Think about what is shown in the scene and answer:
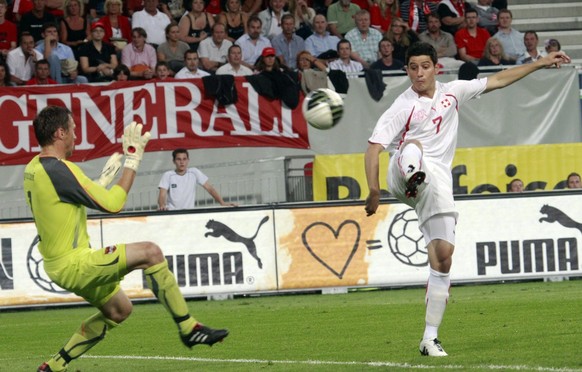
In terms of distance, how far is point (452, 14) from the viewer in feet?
79.6

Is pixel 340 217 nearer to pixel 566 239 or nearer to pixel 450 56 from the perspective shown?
pixel 566 239

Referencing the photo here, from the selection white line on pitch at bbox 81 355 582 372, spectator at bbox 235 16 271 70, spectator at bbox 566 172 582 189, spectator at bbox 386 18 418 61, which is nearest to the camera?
white line on pitch at bbox 81 355 582 372

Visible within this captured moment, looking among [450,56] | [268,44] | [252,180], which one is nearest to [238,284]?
[252,180]

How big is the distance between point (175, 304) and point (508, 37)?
16586mm

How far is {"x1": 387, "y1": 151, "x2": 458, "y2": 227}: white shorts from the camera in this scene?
30.5 ft

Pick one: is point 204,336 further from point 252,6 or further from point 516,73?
point 252,6

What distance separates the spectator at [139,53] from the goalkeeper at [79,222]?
13.2 meters

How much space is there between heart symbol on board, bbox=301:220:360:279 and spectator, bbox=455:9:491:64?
6.92 meters

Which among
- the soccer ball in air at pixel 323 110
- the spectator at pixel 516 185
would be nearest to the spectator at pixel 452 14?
the spectator at pixel 516 185

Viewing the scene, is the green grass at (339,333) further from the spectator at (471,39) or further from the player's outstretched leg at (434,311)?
the spectator at (471,39)

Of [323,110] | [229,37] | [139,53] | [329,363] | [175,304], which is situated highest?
[229,37]

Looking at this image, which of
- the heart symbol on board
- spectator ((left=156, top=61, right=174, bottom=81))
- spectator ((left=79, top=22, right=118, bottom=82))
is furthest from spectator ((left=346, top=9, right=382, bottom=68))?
the heart symbol on board

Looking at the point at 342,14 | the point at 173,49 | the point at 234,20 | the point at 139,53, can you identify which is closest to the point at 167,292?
the point at 139,53

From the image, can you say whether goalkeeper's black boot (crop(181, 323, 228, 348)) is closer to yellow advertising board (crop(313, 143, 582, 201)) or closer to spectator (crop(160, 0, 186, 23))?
yellow advertising board (crop(313, 143, 582, 201))
